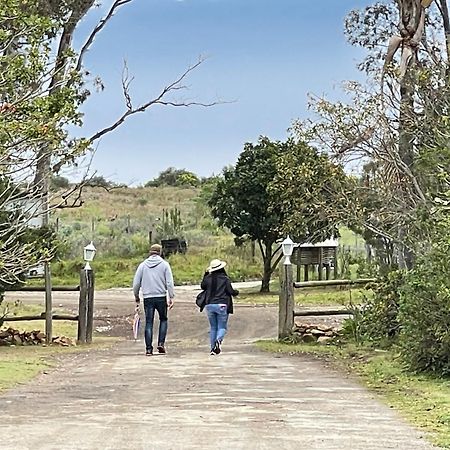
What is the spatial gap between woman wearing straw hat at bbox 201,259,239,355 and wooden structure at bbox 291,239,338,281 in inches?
596

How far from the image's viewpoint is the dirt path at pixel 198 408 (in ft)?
24.3

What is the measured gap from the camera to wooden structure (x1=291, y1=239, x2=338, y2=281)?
31.8m

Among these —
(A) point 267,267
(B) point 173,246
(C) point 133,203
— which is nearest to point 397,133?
(A) point 267,267

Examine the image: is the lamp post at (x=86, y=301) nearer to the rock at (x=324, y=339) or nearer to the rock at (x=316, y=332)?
the rock at (x=316, y=332)

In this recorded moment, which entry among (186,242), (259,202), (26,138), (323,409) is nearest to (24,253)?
(26,138)

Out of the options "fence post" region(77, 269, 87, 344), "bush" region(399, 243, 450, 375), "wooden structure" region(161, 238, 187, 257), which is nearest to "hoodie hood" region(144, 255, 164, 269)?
"fence post" region(77, 269, 87, 344)

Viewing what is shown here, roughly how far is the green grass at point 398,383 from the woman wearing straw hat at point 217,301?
3.84 feet

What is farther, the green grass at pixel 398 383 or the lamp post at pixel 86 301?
the lamp post at pixel 86 301

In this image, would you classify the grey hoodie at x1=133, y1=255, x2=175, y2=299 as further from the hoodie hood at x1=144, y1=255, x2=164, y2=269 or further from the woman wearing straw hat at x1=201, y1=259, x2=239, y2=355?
the woman wearing straw hat at x1=201, y1=259, x2=239, y2=355

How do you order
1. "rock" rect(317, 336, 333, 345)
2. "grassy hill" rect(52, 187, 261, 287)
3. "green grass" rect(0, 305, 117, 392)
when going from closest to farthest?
"green grass" rect(0, 305, 117, 392), "rock" rect(317, 336, 333, 345), "grassy hill" rect(52, 187, 261, 287)

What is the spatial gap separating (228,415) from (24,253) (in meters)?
6.91

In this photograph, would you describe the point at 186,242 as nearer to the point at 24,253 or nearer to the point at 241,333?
the point at 241,333

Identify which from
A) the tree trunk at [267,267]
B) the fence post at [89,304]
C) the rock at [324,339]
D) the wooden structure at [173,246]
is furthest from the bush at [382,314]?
the wooden structure at [173,246]

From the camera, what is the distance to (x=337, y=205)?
1741 cm
